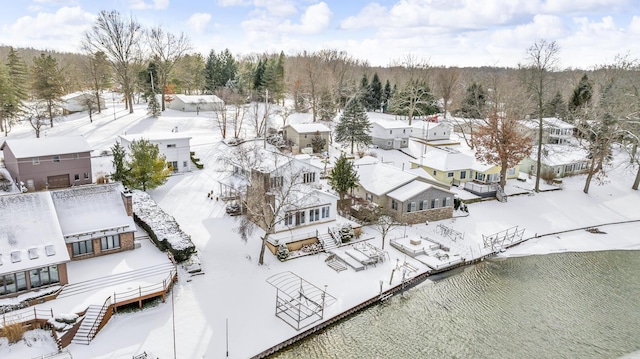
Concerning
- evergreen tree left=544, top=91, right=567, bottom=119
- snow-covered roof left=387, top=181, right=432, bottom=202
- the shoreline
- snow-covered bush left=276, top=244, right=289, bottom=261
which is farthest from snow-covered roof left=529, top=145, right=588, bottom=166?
snow-covered bush left=276, top=244, right=289, bottom=261

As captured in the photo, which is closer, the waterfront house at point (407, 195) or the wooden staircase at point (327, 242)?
the wooden staircase at point (327, 242)

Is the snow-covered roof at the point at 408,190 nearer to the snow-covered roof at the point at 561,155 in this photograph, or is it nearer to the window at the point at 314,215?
the window at the point at 314,215

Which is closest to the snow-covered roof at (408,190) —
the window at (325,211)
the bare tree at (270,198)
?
the window at (325,211)

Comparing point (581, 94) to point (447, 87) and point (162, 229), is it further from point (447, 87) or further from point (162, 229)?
point (162, 229)

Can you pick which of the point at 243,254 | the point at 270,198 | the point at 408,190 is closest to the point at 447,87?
the point at 408,190

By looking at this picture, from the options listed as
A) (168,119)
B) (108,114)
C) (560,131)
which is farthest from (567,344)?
(108,114)

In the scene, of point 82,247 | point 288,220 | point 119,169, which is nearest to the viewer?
point 82,247
